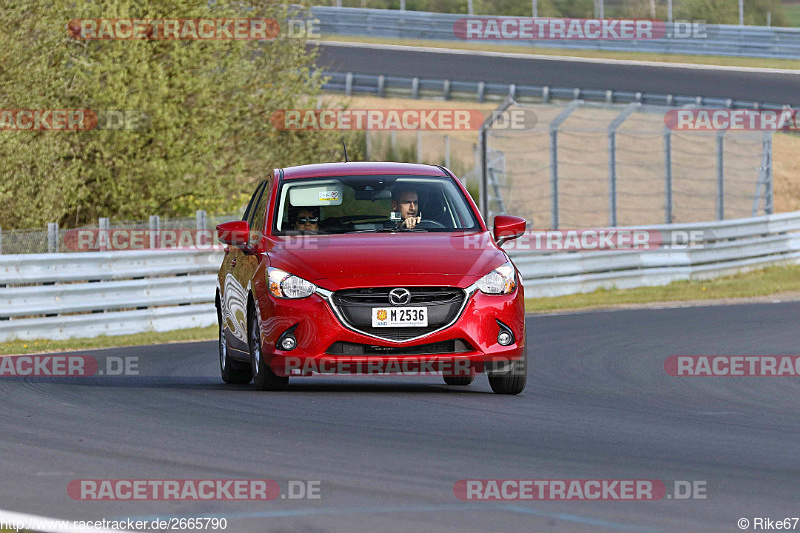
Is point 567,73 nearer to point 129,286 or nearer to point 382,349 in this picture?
point 129,286

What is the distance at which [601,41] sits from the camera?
49.7 metres

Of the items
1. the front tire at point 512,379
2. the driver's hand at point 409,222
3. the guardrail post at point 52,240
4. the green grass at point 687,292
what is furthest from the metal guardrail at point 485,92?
the front tire at point 512,379

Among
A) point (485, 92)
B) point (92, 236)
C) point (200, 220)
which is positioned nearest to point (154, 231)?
point (200, 220)

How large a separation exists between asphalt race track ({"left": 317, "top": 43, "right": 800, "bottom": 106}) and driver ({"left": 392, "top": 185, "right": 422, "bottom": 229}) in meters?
29.1

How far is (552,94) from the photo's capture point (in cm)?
4078

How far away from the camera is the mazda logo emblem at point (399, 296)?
9.87 metres

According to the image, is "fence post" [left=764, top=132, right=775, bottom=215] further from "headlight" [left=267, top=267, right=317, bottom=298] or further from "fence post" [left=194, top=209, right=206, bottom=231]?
"headlight" [left=267, top=267, right=317, bottom=298]

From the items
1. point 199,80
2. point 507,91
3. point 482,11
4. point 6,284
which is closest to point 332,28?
point 482,11

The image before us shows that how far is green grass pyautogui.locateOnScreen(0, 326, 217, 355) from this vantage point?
1692 centimetres

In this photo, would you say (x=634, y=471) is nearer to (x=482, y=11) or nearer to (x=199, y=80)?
(x=199, y=80)

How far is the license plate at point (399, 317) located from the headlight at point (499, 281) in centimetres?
47

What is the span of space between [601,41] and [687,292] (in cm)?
2649

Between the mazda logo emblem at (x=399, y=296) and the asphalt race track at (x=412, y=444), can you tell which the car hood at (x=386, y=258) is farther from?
the asphalt race track at (x=412, y=444)

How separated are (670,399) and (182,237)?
37.6 feet
